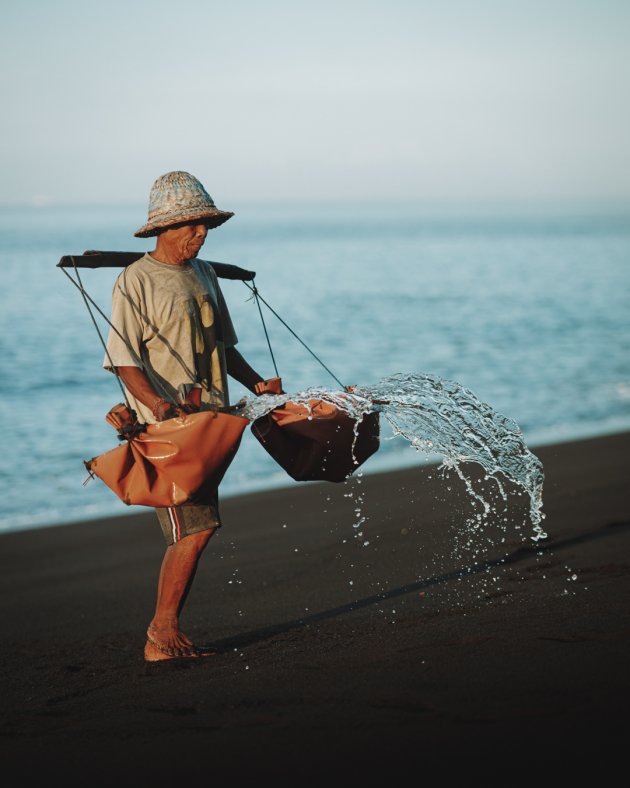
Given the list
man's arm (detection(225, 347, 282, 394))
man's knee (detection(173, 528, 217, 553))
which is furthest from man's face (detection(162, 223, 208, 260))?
man's knee (detection(173, 528, 217, 553))

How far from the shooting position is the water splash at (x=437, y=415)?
13.8ft

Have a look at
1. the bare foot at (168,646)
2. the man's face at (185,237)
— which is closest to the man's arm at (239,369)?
the man's face at (185,237)

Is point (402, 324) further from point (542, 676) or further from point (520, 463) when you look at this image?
point (542, 676)

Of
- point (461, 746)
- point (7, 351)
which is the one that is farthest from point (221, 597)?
point (7, 351)

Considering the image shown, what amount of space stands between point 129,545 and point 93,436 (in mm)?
4663

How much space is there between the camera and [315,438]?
13.6 feet

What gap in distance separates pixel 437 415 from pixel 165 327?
4.24 feet

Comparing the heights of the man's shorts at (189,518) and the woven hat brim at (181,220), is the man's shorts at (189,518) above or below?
below

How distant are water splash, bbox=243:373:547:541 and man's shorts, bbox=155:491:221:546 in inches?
17.4

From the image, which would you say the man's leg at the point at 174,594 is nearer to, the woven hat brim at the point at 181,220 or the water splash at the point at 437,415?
the water splash at the point at 437,415

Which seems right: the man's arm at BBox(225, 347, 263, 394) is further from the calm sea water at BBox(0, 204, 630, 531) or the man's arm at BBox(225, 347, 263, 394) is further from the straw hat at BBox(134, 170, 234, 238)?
the calm sea water at BBox(0, 204, 630, 531)

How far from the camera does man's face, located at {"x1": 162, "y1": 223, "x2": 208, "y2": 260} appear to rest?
12.9 ft

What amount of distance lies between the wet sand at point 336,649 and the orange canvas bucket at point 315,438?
685 mm

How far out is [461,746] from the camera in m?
2.82
